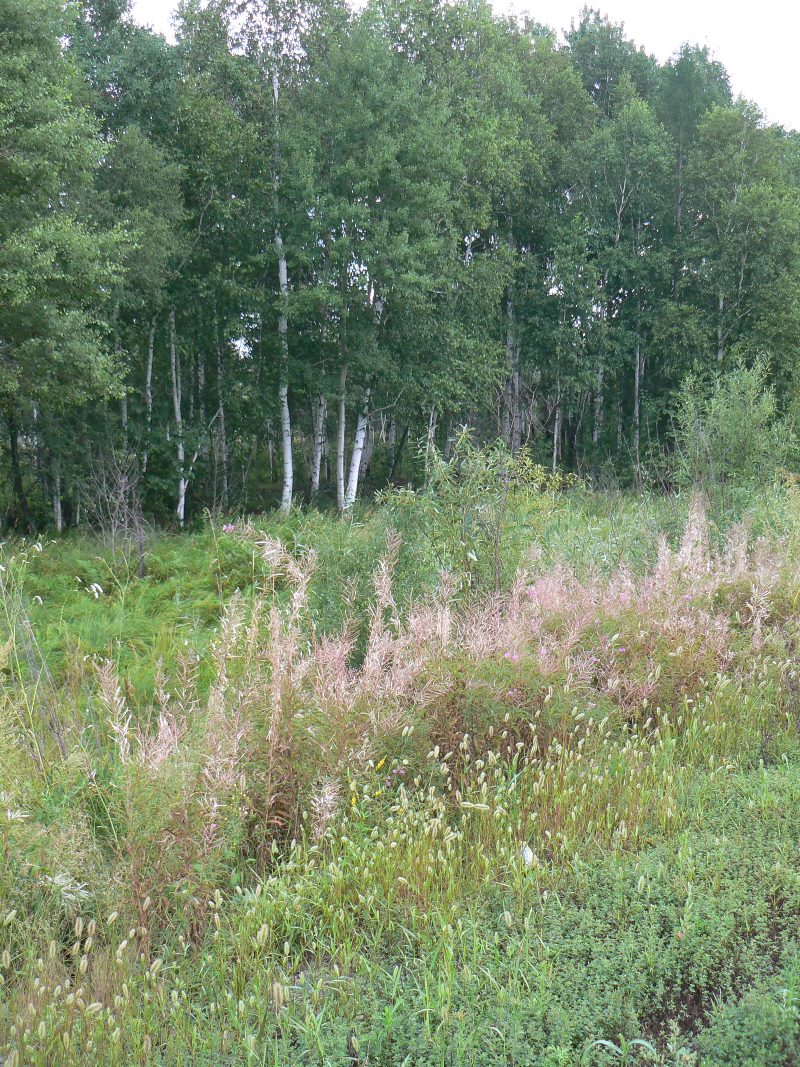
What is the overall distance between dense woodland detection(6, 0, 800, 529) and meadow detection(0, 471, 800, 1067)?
7.64m

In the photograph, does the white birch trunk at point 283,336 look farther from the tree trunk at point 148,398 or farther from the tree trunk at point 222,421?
the tree trunk at point 148,398

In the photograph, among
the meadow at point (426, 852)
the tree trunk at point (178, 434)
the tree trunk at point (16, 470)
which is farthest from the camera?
the tree trunk at point (16, 470)

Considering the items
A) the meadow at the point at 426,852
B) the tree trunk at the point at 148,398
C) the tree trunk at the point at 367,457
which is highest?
the tree trunk at the point at 148,398

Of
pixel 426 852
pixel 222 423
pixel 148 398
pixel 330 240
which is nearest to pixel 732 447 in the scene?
pixel 426 852

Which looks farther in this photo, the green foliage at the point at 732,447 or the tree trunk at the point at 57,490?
the tree trunk at the point at 57,490

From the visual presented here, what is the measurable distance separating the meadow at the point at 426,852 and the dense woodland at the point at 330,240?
25.1ft

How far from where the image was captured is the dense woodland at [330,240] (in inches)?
519

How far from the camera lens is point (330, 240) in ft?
58.6

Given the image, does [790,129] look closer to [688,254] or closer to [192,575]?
[688,254]

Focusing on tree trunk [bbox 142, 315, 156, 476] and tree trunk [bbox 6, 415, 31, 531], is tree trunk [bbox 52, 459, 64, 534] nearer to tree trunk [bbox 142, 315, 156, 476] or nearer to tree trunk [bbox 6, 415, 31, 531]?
tree trunk [bbox 6, 415, 31, 531]

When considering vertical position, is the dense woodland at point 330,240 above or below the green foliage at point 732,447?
above

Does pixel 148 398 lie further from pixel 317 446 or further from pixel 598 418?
pixel 598 418

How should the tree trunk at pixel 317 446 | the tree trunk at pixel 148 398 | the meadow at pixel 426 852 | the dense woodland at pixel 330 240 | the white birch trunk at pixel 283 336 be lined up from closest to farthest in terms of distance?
the meadow at pixel 426 852, the dense woodland at pixel 330 240, the white birch trunk at pixel 283 336, the tree trunk at pixel 148 398, the tree trunk at pixel 317 446

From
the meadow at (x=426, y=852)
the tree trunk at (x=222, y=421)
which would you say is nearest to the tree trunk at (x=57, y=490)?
the tree trunk at (x=222, y=421)
